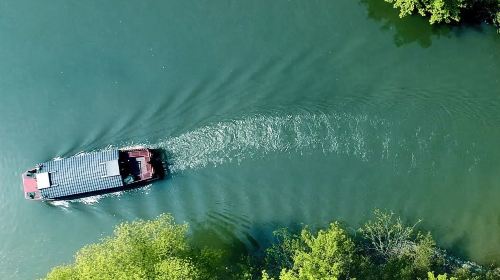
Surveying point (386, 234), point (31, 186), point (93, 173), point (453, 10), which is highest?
point (453, 10)

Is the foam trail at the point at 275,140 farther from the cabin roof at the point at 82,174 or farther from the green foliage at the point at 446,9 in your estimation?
the green foliage at the point at 446,9

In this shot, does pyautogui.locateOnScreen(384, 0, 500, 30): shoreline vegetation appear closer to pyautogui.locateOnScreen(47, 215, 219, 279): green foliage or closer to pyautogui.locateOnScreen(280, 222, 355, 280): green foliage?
pyautogui.locateOnScreen(280, 222, 355, 280): green foliage

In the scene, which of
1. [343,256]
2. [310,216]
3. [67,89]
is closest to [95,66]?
[67,89]

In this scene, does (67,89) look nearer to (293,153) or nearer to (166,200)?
(166,200)

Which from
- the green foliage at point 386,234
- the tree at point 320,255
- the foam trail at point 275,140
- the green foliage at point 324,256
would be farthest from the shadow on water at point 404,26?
the green foliage at point 324,256

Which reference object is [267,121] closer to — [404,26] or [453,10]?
[404,26]

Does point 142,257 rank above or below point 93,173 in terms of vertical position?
below

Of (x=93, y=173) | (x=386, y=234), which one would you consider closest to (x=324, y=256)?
(x=386, y=234)
